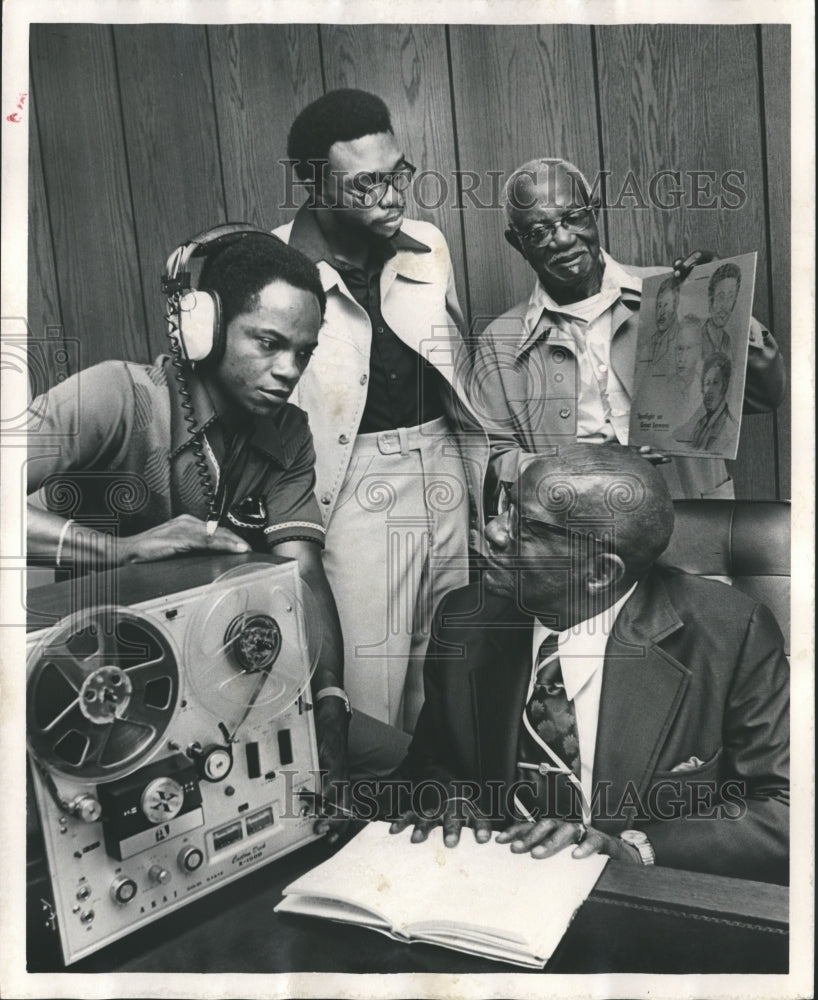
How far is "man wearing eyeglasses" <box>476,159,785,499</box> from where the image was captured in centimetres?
224

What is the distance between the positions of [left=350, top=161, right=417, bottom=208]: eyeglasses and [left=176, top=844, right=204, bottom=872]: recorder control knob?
1.58 m

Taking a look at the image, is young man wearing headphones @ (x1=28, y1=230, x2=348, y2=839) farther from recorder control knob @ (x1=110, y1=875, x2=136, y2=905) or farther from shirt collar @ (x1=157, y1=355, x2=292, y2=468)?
recorder control knob @ (x1=110, y1=875, x2=136, y2=905)

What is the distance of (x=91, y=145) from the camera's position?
7.28ft

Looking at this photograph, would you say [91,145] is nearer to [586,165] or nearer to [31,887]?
[586,165]

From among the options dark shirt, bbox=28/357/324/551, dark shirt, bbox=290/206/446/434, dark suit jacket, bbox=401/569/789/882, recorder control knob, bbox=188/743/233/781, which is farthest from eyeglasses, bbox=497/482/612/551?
recorder control knob, bbox=188/743/233/781

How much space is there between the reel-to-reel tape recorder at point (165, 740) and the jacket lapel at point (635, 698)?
723 millimetres

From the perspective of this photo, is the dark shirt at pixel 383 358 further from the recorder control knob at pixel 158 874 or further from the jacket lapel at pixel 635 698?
the recorder control knob at pixel 158 874

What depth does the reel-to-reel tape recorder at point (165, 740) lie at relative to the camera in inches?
75.9

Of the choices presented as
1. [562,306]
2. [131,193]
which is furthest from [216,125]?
[562,306]

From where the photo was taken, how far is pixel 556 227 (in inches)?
87.9

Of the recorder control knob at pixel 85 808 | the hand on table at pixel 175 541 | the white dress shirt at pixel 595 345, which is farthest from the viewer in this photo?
the white dress shirt at pixel 595 345

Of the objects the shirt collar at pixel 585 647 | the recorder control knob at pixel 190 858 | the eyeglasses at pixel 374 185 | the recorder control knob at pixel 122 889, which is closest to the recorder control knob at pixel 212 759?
the recorder control knob at pixel 190 858

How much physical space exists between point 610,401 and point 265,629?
1026 millimetres

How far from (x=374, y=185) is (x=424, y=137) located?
0.18 m
